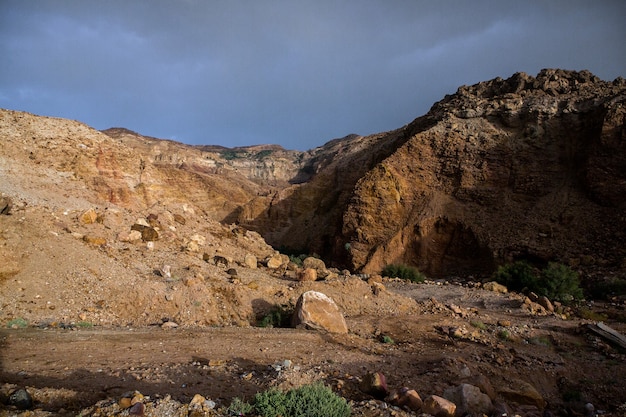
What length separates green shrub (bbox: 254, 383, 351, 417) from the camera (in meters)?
Result: 3.04

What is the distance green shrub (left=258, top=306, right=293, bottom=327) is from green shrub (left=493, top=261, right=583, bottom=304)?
9.38 m

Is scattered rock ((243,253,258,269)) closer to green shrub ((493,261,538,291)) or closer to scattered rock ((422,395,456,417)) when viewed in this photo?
scattered rock ((422,395,456,417))

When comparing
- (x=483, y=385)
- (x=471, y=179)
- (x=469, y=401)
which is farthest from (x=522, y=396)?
(x=471, y=179)

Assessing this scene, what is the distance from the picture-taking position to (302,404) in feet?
10.3

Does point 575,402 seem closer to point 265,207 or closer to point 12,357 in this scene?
point 12,357

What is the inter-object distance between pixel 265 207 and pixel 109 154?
27137 mm

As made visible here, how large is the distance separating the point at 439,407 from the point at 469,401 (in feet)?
1.63

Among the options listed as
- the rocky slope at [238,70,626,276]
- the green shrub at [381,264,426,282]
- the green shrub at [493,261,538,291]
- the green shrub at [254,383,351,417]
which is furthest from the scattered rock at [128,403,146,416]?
the rocky slope at [238,70,626,276]

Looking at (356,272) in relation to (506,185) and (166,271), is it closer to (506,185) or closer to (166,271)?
(506,185)

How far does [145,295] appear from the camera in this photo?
314 inches

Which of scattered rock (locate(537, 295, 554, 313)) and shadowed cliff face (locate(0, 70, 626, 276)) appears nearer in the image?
scattered rock (locate(537, 295, 554, 313))

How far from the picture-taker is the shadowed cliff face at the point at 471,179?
12656 millimetres

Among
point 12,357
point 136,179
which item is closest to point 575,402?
point 12,357

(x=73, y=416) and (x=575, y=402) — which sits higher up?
(x=73, y=416)
